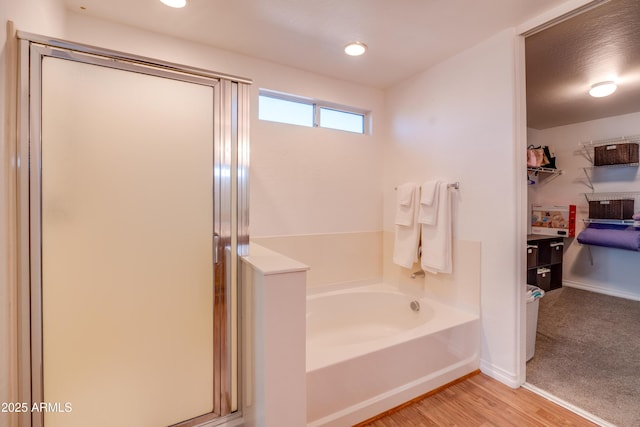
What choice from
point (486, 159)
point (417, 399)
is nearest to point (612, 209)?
point (486, 159)

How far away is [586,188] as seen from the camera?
154 inches

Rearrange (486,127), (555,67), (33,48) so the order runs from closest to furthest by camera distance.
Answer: (33,48)
(486,127)
(555,67)

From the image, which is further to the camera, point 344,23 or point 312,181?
point 312,181

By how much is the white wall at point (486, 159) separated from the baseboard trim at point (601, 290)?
10.2ft

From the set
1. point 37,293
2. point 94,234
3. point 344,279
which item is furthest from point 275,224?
point 37,293

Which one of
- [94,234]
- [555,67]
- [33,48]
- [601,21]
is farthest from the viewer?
[555,67]

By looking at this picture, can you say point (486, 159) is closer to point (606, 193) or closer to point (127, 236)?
point (127, 236)

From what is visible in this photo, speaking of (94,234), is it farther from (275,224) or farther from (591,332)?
(591,332)

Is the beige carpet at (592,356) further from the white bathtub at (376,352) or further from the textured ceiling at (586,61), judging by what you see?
the textured ceiling at (586,61)

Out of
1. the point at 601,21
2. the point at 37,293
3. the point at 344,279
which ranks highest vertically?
the point at 601,21

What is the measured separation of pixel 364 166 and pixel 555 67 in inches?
68.9

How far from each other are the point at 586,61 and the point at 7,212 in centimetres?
366

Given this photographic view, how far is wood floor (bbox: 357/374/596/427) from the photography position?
1.60 m

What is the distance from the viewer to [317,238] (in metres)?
2.64
